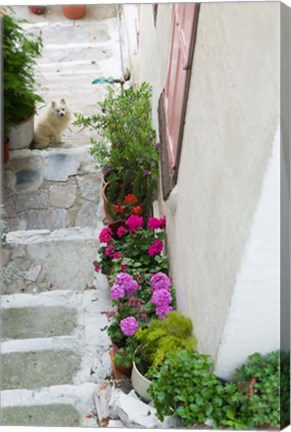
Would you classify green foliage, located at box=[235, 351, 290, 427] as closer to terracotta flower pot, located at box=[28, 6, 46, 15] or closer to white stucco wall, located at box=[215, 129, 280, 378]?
white stucco wall, located at box=[215, 129, 280, 378]

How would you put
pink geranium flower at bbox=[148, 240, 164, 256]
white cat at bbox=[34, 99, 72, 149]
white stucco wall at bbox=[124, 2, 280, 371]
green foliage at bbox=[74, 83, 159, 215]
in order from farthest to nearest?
1. pink geranium flower at bbox=[148, 240, 164, 256]
2. green foliage at bbox=[74, 83, 159, 215]
3. white cat at bbox=[34, 99, 72, 149]
4. white stucco wall at bbox=[124, 2, 280, 371]

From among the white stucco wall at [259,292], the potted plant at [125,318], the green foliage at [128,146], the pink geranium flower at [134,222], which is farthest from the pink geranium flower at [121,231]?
the white stucco wall at [259,292]

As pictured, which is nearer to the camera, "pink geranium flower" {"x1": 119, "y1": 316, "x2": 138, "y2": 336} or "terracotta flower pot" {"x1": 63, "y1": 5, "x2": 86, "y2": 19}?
"terracotta flower pot" {"x1": 63, "y1": 5, "x2": 86, "y2": 19}

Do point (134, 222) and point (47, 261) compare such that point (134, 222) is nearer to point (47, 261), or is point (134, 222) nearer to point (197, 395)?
point (47, 261)

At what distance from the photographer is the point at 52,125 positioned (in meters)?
2.64

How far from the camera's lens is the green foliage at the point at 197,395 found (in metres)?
2.08

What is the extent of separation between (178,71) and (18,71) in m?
0.91

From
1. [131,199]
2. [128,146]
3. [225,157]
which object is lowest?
[131,199]

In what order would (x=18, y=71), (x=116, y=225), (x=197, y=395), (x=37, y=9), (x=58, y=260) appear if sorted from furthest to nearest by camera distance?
(x=18, y=71)
(x=116, y=225)
(x=58, y=260)
(x=37, y=9)
(x=197, y=395)

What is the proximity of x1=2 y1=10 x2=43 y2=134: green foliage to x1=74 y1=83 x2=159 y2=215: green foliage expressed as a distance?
31cm

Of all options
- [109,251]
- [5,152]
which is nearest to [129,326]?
[109,251]

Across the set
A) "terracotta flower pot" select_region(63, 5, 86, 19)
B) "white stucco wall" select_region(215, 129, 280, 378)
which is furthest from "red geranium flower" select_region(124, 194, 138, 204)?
"white stucco wall" select_region(215, 129, 280, 378)

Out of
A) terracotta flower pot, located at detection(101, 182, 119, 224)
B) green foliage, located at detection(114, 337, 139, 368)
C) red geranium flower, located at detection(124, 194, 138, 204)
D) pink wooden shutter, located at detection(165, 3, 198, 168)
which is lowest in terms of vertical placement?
green foliage, located at detection(114, 337, 139, 368)

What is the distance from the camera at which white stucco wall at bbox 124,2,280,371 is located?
5.71 ft
